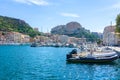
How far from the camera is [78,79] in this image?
3491cm

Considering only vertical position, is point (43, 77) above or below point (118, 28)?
below

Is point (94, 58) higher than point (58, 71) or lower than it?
higher

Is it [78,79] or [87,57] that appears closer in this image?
[78,79]

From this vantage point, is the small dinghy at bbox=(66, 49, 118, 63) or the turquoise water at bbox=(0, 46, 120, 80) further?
the small dinghy at bbox=(66, 49, 118, 63)

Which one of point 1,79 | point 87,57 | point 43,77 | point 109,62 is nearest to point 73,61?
point 87,57

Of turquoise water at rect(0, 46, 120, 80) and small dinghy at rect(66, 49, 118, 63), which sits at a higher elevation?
small dinghy at rect(66, 49, 118, 63)

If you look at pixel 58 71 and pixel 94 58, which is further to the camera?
pixel 94 58

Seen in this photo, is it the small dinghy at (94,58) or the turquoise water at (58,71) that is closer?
the turquoise water at (58,71)

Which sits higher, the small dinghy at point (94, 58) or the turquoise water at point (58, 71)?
the small dinghy at point (94, 58)

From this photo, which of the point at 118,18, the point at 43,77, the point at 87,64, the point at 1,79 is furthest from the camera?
the point at 118,18

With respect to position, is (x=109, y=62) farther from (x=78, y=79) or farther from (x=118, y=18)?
(x=118, y=18)

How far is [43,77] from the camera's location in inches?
1423

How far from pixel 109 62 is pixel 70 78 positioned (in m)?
21.0

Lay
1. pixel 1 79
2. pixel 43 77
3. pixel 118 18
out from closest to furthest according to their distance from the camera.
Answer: pixel 1 79 < pixel 43 77 < pixel 118 18
